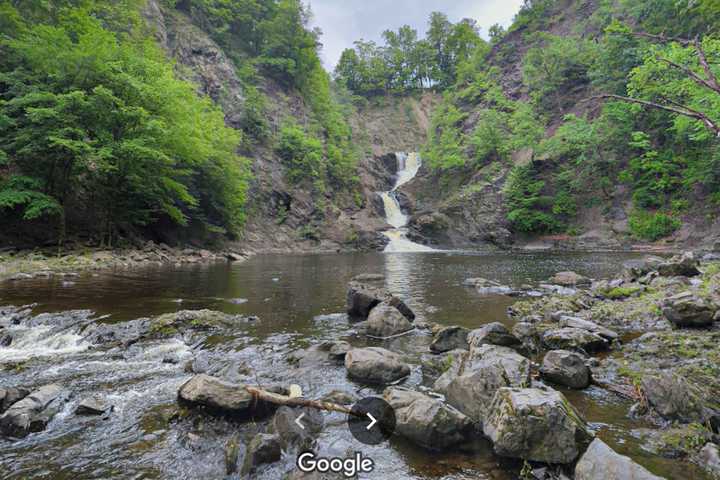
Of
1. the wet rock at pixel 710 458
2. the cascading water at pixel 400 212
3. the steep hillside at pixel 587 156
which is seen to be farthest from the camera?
the cascading water at pixel 400 212

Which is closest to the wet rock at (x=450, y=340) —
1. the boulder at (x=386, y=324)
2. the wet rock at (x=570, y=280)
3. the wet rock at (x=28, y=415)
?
the boulder at (x=386, y=324)

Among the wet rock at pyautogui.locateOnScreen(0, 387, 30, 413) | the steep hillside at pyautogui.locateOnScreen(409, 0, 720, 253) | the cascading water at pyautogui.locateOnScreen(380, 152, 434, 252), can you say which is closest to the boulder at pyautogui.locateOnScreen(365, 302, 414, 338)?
the wet rock at pyautogui.locateOnScreen(0, 387, 30, 413)

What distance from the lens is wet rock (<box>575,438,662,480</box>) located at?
264 centimetres

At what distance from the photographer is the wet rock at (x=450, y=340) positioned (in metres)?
6.57

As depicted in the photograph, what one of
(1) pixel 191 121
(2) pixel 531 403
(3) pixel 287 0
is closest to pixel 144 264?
(1) pixel 191 121

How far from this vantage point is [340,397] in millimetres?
4594

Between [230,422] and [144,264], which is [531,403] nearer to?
[230,422]

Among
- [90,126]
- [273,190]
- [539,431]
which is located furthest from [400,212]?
[539,431]

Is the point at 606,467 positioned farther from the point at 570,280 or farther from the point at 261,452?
the point at 570,280

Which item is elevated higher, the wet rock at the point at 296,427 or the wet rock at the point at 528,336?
the wet rock at the point at 528,336

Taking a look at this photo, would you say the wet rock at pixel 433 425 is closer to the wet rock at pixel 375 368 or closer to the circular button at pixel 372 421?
the circular button at pixel 372 421

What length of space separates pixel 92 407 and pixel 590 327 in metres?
7.95

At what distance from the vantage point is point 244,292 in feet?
41.8

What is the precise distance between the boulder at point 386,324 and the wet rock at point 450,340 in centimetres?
118
